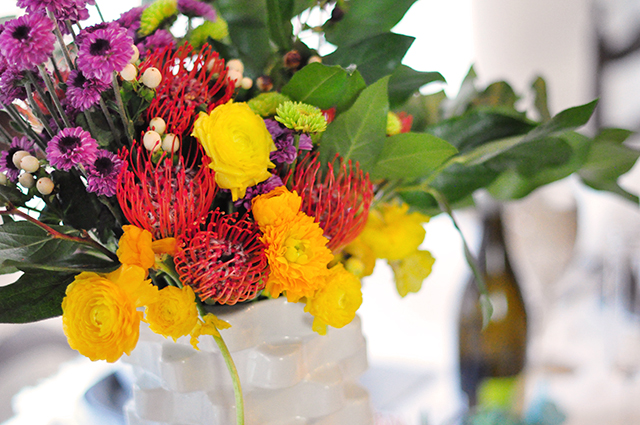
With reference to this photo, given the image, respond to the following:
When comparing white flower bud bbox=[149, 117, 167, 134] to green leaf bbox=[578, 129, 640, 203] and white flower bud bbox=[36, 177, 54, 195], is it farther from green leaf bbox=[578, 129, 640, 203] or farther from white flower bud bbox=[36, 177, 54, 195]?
green leaf bbox=[578, 129, 640, 203]

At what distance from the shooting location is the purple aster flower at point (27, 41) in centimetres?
17

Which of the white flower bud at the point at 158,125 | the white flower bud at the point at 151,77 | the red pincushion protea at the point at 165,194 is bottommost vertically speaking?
the red pincushion protea at the point at 165,194

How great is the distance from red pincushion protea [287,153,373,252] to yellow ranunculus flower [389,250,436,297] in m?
0.07

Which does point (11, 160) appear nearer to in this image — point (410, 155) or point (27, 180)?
point (27, 180)

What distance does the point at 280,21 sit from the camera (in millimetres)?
298

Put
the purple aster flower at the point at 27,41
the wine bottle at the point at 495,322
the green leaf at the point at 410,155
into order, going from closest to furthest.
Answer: the purple aster flower at the point at 27,41 < the green leaf at the point at 410,155 < the wine bottle at the point at 495,322

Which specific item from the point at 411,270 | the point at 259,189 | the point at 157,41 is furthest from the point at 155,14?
the point at 411,270

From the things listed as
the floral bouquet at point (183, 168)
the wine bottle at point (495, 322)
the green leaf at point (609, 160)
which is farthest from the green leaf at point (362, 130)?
the wine bottle at point (495, 322)

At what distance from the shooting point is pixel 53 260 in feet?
0.72

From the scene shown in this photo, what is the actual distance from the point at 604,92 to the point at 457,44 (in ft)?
1.16

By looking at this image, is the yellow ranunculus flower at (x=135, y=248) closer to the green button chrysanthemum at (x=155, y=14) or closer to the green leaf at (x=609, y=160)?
the green button chrysanthemum at (x=155, y=14)

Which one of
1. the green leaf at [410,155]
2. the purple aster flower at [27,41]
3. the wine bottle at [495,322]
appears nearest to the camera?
the purple aster flower at [27,41]

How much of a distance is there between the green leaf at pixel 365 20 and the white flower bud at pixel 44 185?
20cm

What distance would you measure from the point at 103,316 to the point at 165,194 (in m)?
0.06
